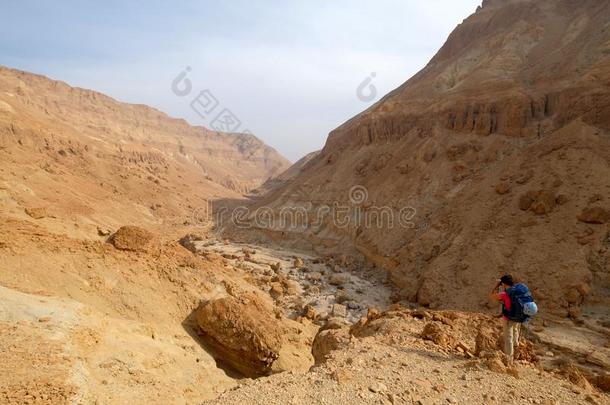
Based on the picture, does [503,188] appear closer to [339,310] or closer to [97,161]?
[339,310]

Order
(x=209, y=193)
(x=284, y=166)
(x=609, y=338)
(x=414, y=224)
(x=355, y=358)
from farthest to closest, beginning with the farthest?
(x=284, y=166) < (x=209, y=193) < (x=414, y=224) < (x=609, y=338) < (x=355, y=358)

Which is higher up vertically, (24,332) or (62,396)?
(24,332)

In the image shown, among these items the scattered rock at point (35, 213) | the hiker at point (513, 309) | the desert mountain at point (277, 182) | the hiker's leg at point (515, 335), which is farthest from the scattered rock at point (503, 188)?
the desert mountain at point (277, 182)

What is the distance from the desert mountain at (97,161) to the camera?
22794 millimetres

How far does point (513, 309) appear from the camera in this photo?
5.83 meters

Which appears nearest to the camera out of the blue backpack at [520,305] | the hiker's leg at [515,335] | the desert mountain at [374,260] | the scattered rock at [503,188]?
the desert mountain at [374,260]

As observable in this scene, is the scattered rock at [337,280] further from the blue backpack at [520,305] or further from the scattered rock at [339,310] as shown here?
the blue backpack at [520,305]

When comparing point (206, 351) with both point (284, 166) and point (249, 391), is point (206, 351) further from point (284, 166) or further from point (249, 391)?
point (284, 166)

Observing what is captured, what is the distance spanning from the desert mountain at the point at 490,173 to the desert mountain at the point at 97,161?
1278 centimetres

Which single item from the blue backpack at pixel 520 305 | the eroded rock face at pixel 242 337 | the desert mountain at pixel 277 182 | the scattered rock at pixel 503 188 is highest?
the desert mountain at pixel 277 182

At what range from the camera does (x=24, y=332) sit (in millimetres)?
4859

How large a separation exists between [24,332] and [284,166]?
11102 cm

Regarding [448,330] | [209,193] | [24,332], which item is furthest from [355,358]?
[209,193]

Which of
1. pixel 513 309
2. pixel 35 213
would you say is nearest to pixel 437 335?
pixel 513 309
